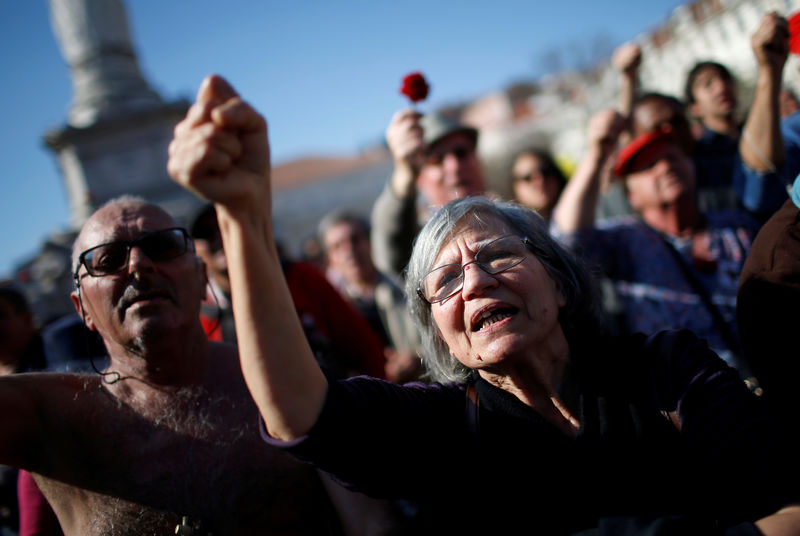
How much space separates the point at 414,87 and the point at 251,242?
164cm

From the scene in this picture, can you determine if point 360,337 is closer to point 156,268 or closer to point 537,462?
point 156,268

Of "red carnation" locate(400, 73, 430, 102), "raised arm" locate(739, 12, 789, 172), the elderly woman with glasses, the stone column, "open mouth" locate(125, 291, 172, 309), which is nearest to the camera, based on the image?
the elderly woman with glasses

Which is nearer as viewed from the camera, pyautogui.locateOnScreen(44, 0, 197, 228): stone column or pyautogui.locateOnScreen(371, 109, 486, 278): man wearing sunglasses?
pyautogui.locateOnScreen(371, 109, 486, 278): man wearing sunglasses

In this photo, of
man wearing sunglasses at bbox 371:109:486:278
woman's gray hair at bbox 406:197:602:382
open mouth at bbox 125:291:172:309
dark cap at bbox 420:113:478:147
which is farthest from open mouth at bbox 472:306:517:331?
dark cap at bbox 420:113:478:147

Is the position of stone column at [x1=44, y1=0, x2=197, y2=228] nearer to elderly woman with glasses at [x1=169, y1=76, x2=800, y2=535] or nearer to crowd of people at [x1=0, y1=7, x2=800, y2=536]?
crowd of people at [x1=0, y1=7, x2=800, y2=536]

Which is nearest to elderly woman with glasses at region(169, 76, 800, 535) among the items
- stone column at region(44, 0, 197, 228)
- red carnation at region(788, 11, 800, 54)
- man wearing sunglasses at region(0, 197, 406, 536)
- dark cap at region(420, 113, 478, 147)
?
man wearing sunglasses at region(0, 197, 406, 536)

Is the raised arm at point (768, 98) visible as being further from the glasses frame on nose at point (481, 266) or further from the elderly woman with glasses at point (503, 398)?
the glasses frame on nose at point (481, 266)

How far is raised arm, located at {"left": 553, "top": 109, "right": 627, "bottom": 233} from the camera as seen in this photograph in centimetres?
299

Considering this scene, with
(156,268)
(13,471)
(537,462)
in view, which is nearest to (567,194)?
(537,462)

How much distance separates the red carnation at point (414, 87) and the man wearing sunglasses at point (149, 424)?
4.00ft

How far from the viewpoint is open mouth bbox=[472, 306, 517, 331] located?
184 cm

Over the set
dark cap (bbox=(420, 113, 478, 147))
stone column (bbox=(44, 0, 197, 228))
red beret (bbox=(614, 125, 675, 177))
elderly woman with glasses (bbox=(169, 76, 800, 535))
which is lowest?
elderly woman with glasses (bbox=(169, 76, 800, 535))

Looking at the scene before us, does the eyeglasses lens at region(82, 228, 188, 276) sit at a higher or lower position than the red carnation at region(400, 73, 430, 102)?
lower

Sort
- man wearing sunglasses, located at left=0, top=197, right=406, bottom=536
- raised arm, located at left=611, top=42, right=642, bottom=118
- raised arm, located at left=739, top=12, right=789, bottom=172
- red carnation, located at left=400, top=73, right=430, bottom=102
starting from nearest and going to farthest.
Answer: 1. man wearing sunglasses, located at left=0, top=197, right=406, bottom=536
2. raised arm, located at left=739, top=12, right=789, bottom=172
3. red carnation, located at left=400, top=73, right=430, bottom=102
4. raised arm, located at left=611, top=42, right=642, bottom=118
